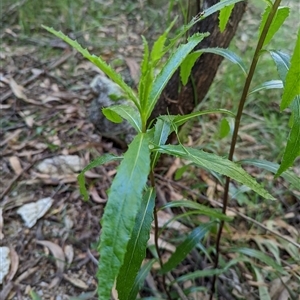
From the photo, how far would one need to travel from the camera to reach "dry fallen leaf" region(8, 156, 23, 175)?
1.78m

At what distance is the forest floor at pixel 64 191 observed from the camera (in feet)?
4.71

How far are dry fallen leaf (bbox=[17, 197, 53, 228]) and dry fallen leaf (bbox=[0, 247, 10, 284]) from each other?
0.46 feet

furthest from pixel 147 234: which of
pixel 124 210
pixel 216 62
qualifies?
pixel 216 62

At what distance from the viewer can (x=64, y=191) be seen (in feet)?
5.63

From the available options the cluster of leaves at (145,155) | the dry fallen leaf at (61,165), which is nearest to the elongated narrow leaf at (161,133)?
the cluster of leaves at (145,155)

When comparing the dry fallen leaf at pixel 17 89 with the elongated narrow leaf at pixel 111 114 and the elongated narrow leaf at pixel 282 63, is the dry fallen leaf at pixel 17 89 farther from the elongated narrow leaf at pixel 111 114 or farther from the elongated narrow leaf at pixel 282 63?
the elongated narrow leaf at pixel 282 63

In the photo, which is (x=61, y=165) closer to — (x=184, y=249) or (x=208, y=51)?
(x=184, y=249)

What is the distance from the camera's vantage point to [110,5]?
308cm

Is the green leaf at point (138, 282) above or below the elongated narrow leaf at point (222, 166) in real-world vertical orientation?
below

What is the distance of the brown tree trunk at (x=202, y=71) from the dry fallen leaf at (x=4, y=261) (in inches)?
32.9

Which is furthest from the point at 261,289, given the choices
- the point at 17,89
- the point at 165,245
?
the point at 17,89

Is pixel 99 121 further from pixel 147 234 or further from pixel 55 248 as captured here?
pixel 147 234

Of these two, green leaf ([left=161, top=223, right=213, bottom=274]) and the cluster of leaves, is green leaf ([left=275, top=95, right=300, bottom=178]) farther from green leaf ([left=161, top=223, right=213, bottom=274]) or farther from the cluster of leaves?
green leaf ([left=161, top=223, right=213, bottom=274])

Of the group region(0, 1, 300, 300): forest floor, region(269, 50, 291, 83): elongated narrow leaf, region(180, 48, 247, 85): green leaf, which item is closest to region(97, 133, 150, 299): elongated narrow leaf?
region(269, 50, 291, 83): elongated narrow leaf
